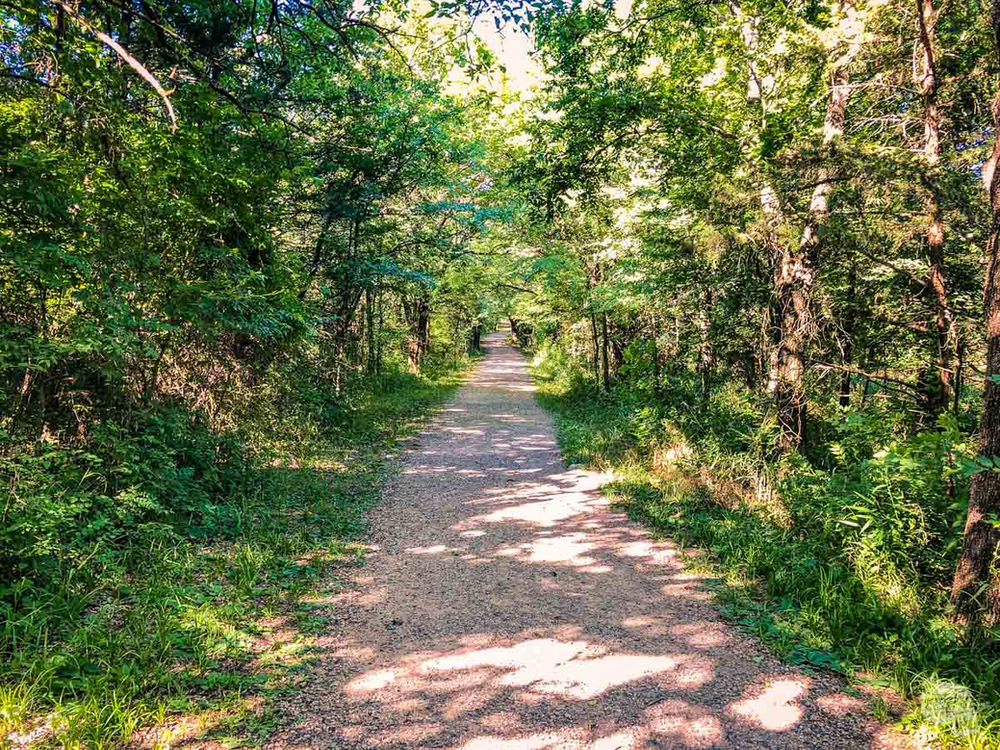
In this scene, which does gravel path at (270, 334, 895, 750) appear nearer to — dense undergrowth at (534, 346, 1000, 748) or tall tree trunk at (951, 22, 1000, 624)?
dense undergrowth at (534, 346, 1000, 748)

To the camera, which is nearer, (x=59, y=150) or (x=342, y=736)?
(x=342, y=736)

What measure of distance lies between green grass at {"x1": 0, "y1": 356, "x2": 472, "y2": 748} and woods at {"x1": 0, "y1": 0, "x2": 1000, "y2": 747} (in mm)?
26

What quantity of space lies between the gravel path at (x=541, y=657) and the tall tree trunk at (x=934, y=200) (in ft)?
10.2

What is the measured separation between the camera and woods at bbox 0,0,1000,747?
11.6 ft

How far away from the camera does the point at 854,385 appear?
282 inches

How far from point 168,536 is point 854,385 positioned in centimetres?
827

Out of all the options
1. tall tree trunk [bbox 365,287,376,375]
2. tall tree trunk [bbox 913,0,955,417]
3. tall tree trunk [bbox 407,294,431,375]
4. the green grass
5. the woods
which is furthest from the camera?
tall tree trunk [bbox 407,294,431,375]

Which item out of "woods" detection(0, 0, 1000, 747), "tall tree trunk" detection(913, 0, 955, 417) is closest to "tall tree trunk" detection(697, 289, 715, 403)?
"woods" detection(0, 0, 1000, 747)

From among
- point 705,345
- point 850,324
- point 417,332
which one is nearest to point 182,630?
point 850,324

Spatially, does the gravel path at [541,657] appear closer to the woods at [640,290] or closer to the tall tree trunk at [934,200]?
the woods at [640,290]

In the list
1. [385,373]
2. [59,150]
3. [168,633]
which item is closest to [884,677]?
[168,633]

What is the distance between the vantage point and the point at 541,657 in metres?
3.70

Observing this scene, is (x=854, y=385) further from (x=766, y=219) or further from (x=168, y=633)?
(x=168, y=633)

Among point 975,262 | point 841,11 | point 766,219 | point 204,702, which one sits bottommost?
point 204,702
